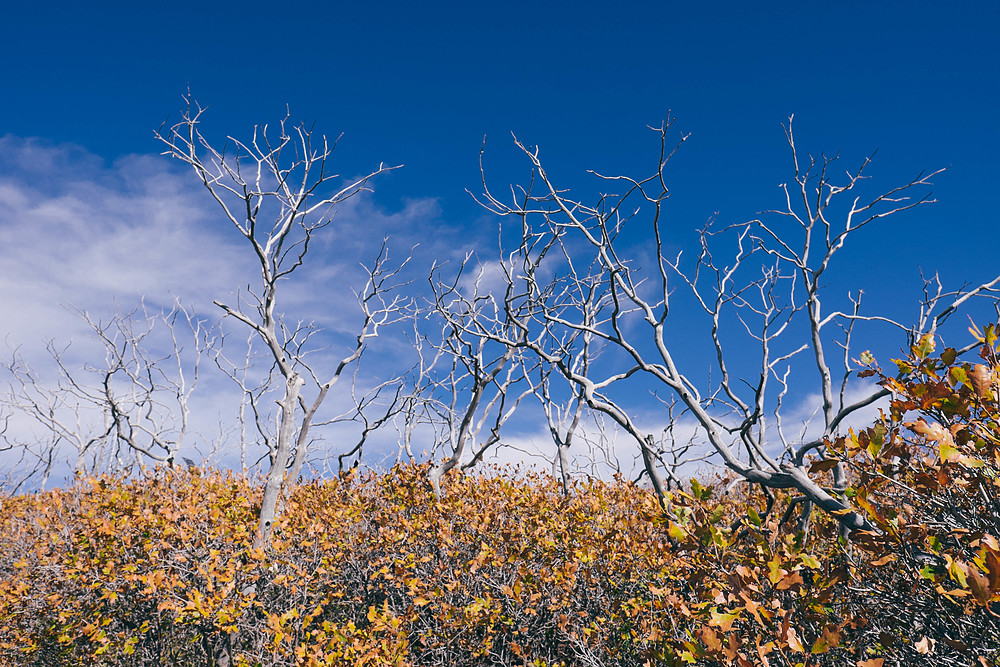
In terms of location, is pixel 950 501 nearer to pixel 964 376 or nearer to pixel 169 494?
pixel 964 376

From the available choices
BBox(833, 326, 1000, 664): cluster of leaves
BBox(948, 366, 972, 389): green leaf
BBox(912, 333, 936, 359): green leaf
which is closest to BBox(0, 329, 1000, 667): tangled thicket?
BBox(833, 326, 1000, 664): cluster of leaves

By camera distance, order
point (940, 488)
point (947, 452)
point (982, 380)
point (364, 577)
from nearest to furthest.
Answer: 1. point (947, 452)
2. point (982, 380)
3. point (940, 488)
4. point (364, 577)

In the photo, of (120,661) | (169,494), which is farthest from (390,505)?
(120,661)

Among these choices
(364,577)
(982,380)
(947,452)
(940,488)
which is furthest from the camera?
(364,577)

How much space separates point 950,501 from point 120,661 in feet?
22.6

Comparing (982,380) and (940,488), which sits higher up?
(982,380)

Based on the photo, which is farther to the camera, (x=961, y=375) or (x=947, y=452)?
(x=961, y=375)

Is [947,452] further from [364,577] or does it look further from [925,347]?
[364,577]

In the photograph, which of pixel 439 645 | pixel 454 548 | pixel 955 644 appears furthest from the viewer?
pixel 454 548

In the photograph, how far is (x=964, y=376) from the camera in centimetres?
202

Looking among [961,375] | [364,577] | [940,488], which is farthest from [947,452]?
[364,577]

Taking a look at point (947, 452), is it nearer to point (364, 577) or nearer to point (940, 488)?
point (940, 488)

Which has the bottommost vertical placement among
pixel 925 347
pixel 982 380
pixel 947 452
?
pixel 947 452

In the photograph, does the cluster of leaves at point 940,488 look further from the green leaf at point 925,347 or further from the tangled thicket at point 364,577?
the tangled thicket at point 364,577
